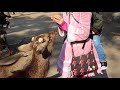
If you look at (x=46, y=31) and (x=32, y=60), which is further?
(x=46, y=31)

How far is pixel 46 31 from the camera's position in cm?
→ 321

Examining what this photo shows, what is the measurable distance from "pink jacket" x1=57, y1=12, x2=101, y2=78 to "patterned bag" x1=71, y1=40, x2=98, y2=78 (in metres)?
0.05

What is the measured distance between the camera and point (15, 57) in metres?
3.10

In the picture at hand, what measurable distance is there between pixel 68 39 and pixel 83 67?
37 centimetres

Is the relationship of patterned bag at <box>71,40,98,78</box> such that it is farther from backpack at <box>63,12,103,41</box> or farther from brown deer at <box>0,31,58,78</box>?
brown deer at <box>0,31,58,78</box>

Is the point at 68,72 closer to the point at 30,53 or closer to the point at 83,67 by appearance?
the point at 83,67

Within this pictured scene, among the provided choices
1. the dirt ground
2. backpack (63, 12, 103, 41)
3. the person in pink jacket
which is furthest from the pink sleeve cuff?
backpack (63, 12, 103, 41)

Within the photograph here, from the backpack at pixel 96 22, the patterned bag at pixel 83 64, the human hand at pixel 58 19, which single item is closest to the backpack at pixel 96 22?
the backpack at pixel 96 22

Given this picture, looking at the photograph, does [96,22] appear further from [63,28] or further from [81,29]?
[63,28]

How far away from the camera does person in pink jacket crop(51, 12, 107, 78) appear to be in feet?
9.11

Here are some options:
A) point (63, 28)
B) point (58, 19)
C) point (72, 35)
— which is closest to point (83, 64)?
point (72, 35)

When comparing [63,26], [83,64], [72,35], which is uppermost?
[63,26]

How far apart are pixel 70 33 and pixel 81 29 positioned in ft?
0.41
